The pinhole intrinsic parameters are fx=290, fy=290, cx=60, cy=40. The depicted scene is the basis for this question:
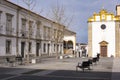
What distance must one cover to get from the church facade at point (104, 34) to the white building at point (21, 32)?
1058 centimetres

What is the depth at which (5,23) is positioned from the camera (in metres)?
35.3

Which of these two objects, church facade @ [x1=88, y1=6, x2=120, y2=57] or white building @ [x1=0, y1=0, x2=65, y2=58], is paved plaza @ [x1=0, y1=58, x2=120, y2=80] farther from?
church facade @ [x1=88, y1=6, x2=120, y2=57]

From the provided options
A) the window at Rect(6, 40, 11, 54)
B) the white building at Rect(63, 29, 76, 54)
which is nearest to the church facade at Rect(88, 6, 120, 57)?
the white building at Rect(63, 29, 76, 54)

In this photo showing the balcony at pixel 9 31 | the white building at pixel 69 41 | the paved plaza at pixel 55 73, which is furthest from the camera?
the white building at pixel 69 41

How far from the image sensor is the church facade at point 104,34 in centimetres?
6006

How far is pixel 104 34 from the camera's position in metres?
60.6

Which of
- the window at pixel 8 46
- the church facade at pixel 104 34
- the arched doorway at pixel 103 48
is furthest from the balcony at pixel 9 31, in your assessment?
the arched doorway at pixel 103 48

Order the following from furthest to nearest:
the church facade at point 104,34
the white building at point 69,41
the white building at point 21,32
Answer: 1. the white building at point 69,41
2. the church facade at point 104,34
3. the white building at point 21,32

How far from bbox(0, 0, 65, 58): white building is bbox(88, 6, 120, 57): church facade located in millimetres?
10584

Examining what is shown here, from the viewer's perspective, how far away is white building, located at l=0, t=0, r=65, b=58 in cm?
3484

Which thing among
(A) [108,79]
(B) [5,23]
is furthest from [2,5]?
(A) [108,79]

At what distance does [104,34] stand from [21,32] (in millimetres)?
24980

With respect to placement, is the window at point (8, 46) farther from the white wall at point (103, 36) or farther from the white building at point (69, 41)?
the white building at point (69, 41)

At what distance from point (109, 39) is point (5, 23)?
30485 millimetres
